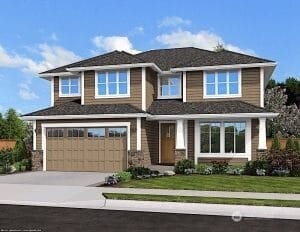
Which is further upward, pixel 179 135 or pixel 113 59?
pixel 113 59

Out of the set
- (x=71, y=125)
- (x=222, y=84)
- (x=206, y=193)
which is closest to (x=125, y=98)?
(x=71, y=125)

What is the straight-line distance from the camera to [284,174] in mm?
20250

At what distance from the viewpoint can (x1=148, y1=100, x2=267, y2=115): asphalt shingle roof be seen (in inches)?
929

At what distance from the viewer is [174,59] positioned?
3006cm

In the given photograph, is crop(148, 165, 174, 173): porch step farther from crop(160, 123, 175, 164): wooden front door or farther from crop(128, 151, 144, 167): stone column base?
crop(160, 123, 175, 164): wooden front door

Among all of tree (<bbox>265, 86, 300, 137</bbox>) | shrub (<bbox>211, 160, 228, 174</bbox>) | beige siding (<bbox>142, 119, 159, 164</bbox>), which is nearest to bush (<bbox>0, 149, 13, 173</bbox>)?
beige siding (<bbox>142, 119, 159, 164</bbox>)

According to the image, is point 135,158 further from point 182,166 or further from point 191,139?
point 191,139

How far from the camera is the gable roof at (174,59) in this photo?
25359mm

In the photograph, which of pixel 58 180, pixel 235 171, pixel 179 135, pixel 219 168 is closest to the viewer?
pixel 58 180

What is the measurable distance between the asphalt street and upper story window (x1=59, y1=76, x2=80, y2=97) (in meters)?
17.1

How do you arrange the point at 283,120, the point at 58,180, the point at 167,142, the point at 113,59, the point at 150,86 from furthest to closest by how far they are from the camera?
the point at 283,120, the point at 167,142, the point at 150,86, the point at 113,59, the point at 58,180

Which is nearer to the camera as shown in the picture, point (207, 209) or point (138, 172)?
point (207, 209)

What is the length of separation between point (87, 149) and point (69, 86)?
6.24 metres

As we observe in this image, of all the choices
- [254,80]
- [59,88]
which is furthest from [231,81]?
[59,88]
